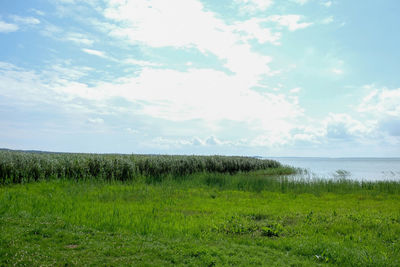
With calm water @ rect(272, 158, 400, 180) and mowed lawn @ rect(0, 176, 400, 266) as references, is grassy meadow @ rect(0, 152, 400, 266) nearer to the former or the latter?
mowed lawn @ rect(0, 176, 400, 266)

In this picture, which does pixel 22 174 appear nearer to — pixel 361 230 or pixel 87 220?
pixel 87 220

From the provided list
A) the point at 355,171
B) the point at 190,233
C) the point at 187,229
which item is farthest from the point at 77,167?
the point at 355,171

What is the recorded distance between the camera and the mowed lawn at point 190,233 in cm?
628

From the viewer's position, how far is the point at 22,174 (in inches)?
734

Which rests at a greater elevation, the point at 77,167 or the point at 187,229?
the point at 77,167

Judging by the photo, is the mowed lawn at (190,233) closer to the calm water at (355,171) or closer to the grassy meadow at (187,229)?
the grassy meadow at (187,229)

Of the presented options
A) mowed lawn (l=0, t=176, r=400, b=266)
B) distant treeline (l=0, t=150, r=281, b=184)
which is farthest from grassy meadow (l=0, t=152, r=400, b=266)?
distant treeline (l=0, t=150, r=281, b=184)

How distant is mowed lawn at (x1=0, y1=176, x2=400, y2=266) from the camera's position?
20.6 feet

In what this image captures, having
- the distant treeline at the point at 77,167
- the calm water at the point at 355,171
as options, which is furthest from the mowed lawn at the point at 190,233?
the calm water at the point at 355,171

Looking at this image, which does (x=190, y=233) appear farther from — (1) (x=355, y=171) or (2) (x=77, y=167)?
(1) (x=355, y=171)

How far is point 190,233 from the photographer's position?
26.6 ft

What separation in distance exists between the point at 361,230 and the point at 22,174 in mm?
19429

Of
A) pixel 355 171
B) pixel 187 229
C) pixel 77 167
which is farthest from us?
pixel 355 171

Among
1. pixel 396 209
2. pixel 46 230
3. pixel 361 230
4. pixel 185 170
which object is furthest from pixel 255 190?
pixel 46 230
